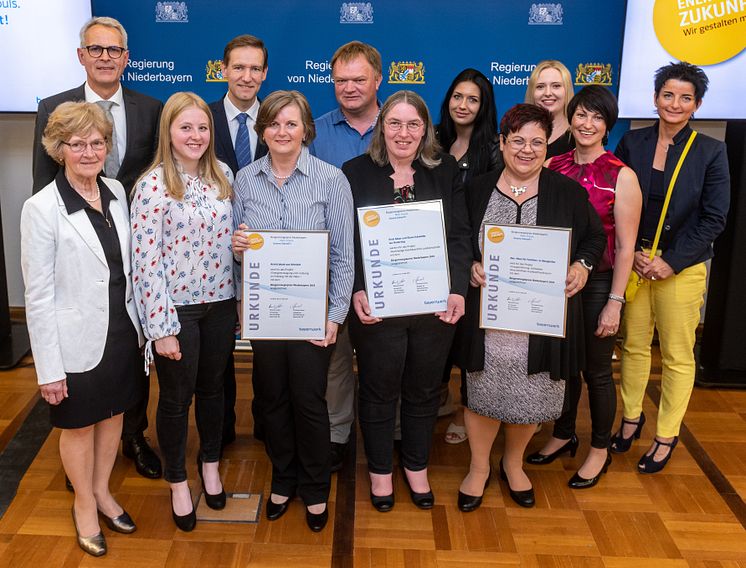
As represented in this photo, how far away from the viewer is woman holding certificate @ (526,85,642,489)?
2.46 meters

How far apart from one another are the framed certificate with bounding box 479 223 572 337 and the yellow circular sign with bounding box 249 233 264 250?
752mm

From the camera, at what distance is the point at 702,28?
12.6ft

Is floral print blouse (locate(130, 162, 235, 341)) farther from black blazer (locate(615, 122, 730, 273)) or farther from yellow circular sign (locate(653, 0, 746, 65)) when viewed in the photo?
yellow circular sign (locate(653, 0, 746, 65))

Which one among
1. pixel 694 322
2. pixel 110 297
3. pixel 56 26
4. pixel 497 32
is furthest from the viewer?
pixel 497 32

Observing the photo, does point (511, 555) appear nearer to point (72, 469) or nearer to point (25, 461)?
point (72, 469)

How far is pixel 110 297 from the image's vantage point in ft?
7.22

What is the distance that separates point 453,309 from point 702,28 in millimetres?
2535

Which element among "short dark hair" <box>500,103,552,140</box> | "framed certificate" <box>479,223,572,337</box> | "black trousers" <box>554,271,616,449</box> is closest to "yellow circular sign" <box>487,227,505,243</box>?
"framed certificate" <box>479,223,572,337</box>

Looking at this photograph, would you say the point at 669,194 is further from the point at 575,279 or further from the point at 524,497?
the point at 524,497

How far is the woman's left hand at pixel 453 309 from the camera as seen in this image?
7.96ft

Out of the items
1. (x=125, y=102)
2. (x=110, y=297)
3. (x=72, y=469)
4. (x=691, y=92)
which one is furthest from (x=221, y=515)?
(x=691, y=92)

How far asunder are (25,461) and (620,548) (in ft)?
7.84

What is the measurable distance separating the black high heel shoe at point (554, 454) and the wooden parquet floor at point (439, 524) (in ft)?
0.11

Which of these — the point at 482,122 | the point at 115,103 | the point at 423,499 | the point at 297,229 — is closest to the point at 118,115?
the point at 115,103
